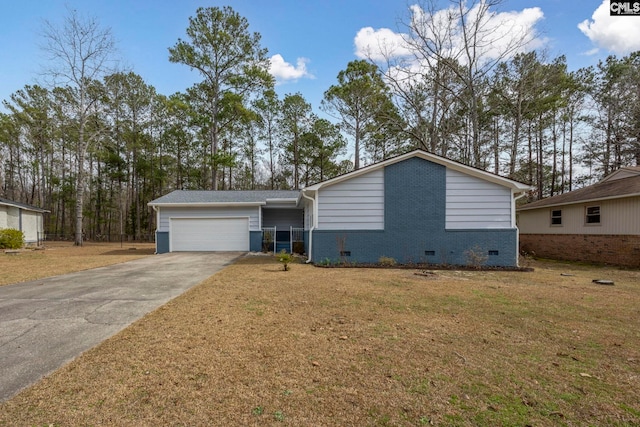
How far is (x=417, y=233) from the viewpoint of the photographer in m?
10.1

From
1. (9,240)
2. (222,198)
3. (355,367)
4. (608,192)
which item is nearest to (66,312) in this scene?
(355,367)

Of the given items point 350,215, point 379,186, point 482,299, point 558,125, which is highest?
point 558,125

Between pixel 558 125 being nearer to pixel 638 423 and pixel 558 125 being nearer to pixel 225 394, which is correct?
pixel 638 423

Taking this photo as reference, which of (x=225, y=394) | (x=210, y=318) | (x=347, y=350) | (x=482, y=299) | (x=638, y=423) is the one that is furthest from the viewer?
(x=482, y=299)

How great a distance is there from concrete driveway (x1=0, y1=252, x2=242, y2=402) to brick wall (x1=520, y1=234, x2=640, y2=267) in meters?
14.5

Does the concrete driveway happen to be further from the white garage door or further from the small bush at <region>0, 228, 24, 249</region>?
the small bush at <region>0, 228, 24, 249</region>

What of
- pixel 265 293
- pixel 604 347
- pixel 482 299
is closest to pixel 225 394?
pixel 265 293

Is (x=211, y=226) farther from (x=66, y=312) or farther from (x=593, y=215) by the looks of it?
(x=593, y=215)

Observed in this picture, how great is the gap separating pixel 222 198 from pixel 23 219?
14327 millimetres

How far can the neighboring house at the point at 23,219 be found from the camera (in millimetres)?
17161

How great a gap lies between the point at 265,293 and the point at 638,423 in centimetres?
514

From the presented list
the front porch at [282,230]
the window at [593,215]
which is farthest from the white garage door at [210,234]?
the window at [593,215]

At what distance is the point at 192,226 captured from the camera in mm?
15023

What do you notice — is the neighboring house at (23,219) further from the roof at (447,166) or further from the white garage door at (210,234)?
the roof at (447,166)
